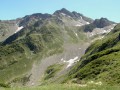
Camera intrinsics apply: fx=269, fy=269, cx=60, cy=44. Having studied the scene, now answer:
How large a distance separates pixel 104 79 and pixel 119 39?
295ft

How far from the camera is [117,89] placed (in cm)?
3097

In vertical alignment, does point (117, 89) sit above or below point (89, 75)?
below

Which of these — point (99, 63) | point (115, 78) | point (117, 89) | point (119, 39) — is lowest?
point (117, 89)

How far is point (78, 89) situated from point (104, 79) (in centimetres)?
4567

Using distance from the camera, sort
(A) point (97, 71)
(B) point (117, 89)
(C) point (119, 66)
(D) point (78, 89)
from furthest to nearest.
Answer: (A) point (97, 71) < (C) point (119, 66) < (D) point (78, 89) < (B) point (117, 89)

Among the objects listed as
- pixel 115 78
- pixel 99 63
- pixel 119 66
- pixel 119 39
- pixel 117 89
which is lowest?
pixel 117 89

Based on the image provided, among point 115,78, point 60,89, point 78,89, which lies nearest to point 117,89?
point 78,89

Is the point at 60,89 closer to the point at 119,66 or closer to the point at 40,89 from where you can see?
the point at 40,89

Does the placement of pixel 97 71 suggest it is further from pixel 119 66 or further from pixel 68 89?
pixel 68 89

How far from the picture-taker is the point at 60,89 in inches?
1319

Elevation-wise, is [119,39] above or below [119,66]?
above

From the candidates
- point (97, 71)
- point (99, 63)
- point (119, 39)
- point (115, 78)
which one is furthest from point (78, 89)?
point (119, 39)

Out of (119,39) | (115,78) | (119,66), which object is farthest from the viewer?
(119,39)

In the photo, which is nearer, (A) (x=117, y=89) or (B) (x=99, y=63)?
(A) (x=117, y=89)
